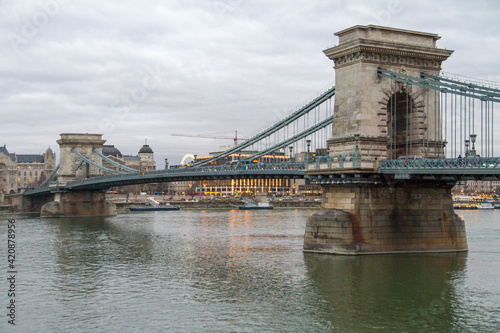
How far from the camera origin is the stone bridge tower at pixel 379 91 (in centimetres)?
3988

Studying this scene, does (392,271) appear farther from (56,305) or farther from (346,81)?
A: (56,305)

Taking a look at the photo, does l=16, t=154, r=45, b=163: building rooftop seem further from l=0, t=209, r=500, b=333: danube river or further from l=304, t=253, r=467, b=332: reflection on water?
l=304, t=253, r=467, b=332: reflection on water

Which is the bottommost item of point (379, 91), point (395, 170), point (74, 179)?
point (395, 170)

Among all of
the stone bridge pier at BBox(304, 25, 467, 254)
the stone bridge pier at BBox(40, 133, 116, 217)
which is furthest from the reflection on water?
the stone bridge pier at BBox(40, 133, 116, 217)

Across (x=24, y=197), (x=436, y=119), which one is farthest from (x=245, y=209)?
(x=436, y=119)

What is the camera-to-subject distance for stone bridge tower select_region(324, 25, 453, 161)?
131 feet

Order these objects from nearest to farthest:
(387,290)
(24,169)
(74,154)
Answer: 1. (387,290)
2. (74,154)
3. (24,169)

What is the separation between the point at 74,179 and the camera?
100m

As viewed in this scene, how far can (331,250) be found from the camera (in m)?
39.7

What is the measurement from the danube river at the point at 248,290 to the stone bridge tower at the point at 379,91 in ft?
24.6

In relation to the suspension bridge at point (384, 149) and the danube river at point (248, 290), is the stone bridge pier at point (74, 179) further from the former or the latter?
the suspension bridge at point (384, 149)

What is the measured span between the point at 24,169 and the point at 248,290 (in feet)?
584

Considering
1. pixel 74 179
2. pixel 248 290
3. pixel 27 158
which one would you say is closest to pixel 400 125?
pixel 248 290

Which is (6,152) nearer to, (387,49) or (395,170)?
(387,49)
